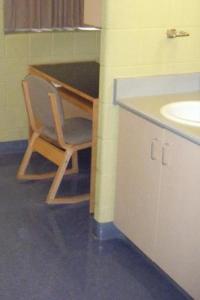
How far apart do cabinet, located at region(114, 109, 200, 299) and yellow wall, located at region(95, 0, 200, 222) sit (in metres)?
0.08

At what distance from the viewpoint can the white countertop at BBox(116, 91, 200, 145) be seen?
8.14 ft

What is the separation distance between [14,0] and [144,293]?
242 centimetres

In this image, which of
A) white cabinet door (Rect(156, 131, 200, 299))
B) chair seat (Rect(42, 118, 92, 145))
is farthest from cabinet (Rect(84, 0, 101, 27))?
white cabinet door (Rect(156, 131, 200, 299))

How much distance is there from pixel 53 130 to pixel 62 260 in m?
0.99

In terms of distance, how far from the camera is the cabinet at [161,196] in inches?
99.0

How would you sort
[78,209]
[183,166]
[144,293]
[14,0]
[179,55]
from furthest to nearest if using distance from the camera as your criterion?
[14,0] < [78,209] < [179,55] < [144,293] < [183,166]

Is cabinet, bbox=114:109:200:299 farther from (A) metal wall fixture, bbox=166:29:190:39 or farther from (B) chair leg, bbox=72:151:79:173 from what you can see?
(B) chair leg, bbox=72:151:79:173

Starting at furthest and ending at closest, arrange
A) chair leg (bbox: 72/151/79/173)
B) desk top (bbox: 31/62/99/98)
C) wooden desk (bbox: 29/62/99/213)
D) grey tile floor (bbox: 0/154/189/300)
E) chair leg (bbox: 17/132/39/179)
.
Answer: chair leg (bbox: 72/151/79/173) < chair leg (bbox: 17/132/39/179) < desk top (bbox: 31/62/99/98) < wooden desk (bbox: 29/62/99/213) < grey tile floor (bbox: 0/154/189/300)

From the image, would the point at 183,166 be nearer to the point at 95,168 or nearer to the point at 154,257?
the point at 154,257

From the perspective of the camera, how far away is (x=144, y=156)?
9.27 ft

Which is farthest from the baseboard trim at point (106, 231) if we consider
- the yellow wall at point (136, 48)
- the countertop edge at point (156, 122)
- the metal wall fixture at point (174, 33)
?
the metal wall fixture at point (174, 33)

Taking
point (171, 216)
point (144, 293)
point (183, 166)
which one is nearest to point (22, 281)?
point (144, 293)

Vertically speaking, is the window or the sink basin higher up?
the window

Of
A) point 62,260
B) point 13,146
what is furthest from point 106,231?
point 13,146
